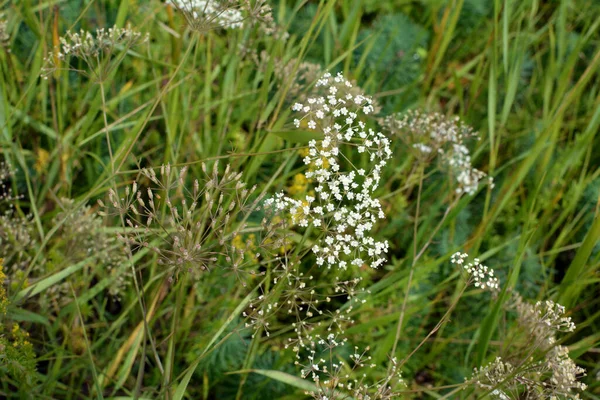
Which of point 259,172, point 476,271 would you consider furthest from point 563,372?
point 259,172

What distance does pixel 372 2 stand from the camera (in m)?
3.29

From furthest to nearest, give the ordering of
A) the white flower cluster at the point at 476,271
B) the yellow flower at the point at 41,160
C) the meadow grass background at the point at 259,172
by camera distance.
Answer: the yellow flower at the point at 41,160
the meadow grass background at the point at 259,172
the white flower cluster at the point at 476,271

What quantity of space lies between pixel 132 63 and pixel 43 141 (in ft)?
1.79

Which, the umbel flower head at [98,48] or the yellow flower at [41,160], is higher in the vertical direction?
the umbel flower head at [98,48]

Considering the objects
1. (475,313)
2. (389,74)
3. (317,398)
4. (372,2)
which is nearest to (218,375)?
(317,398)

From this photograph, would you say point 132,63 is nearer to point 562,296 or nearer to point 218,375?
point 218,375

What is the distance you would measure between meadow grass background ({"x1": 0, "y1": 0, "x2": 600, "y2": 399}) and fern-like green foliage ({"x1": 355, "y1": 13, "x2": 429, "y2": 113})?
12 millimetres

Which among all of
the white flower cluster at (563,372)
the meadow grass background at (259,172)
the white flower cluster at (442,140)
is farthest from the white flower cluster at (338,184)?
the white flower cluster at (563,372)

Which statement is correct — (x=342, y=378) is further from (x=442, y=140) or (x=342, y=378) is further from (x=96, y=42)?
(x=96, y=42)

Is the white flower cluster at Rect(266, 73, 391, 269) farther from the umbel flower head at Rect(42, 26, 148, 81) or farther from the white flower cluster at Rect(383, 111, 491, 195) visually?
the umbel flower head at Rect(42, 26, 148, 81)

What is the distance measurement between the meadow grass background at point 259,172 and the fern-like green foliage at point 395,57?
1 cm

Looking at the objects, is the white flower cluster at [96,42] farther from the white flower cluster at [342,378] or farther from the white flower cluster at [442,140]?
the white flower cluster at [342,378]

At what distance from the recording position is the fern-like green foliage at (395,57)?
3053 millimetres

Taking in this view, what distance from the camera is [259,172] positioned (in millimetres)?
2773
